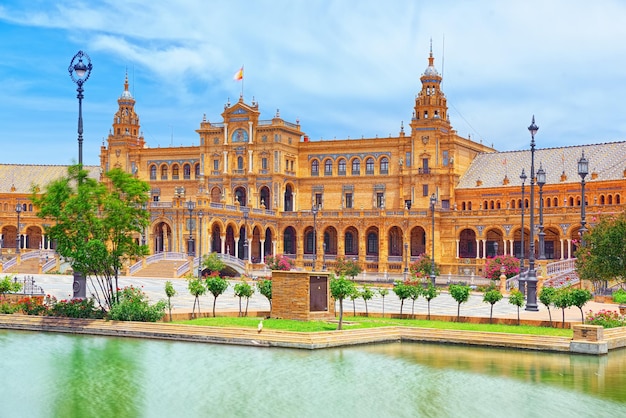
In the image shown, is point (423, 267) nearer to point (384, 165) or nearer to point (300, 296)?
point (384, 165)

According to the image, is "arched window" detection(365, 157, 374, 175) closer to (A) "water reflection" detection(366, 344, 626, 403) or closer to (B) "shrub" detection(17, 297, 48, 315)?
(B) "shrub" detection(17, 297, 48, 315)

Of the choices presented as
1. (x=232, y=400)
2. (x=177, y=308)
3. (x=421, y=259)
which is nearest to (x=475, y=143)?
(x=421, y=259)

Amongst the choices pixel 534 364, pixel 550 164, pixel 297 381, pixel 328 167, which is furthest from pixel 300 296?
pixel 328 167

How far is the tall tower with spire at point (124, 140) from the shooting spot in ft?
324

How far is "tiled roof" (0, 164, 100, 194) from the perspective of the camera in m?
103

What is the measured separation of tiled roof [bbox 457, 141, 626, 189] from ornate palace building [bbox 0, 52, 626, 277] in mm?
137

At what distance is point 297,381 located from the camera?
924 inches

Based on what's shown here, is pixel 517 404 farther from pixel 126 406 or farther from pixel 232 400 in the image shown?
pixel 126 406

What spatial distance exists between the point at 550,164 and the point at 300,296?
55.6 meters

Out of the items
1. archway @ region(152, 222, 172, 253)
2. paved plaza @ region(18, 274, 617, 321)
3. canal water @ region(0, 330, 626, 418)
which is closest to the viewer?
canal water @ region(0, 330, 626, 418)

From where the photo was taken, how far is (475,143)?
93.1 meters

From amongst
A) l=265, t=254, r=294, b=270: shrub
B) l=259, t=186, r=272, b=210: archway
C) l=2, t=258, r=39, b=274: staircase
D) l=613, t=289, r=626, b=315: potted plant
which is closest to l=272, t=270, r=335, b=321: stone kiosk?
l=613, t=289, r=626, b=315: potted plant

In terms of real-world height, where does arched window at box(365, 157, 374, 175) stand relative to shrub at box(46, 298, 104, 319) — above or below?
above

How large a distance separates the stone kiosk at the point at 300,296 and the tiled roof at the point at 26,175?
73209mm
